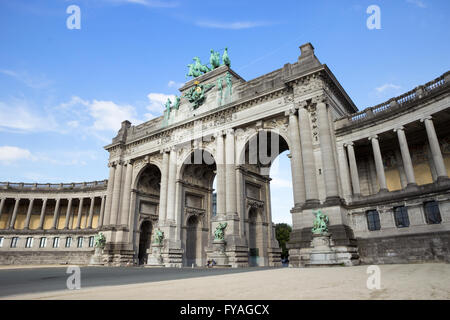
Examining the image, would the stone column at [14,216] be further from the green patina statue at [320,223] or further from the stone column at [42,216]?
the green patina statue at [320,223]

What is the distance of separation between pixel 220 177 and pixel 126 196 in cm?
1620

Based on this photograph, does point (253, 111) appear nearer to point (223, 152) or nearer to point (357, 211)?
point (223, 152)

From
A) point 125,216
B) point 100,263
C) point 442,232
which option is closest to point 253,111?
point 442,232

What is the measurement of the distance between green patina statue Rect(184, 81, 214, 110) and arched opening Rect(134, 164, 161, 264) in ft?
35.2

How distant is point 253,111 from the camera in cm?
2994

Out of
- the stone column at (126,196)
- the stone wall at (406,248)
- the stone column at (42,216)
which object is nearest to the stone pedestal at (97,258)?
the stone column at (126,196)

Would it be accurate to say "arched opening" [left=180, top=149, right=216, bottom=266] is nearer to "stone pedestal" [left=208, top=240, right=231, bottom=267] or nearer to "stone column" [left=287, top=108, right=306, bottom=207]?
"stone pedestal" [left=208, top=240, right=231, bottom=267]

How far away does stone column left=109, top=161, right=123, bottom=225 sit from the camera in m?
38.3

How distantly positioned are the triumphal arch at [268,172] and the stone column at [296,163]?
92 millimetres

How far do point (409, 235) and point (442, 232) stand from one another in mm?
1990

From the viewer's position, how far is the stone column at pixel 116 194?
3829 centimetres

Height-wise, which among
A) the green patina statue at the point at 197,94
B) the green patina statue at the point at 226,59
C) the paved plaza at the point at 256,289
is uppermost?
the green patina statue at the point at 226,59

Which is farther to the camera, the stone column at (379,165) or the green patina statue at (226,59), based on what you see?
the green patina statue at (226,59)
